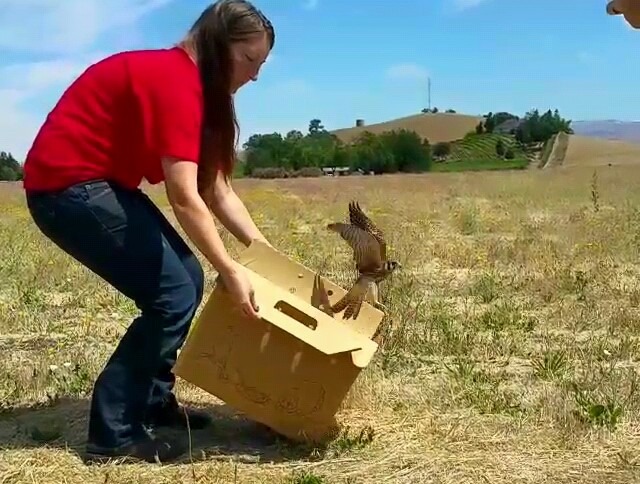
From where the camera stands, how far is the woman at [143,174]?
9.53 ft

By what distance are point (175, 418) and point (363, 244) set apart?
1.00 m

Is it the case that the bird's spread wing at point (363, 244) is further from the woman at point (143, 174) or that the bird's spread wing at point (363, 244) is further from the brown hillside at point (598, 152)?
the brown hillside at point (598, 152)

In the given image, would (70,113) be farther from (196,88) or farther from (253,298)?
(253,298)

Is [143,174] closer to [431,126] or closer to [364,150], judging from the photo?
[364,150]

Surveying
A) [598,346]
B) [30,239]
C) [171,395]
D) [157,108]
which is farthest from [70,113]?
[30,239]

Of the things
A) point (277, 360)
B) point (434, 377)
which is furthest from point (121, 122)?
point (434, 377)

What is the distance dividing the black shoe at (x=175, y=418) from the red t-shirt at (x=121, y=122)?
97cm

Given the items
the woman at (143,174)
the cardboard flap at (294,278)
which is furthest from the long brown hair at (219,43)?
the cardboard flap at (294,278)

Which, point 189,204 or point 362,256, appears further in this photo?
point 362,256

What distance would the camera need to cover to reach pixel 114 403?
3.20 m

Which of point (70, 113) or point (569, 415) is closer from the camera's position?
point (70, 113)

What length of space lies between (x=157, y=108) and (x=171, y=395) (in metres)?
1.21

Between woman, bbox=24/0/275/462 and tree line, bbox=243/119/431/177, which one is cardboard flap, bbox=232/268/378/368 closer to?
woman, bbox=24/0/275/462

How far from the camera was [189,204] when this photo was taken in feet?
9.47
